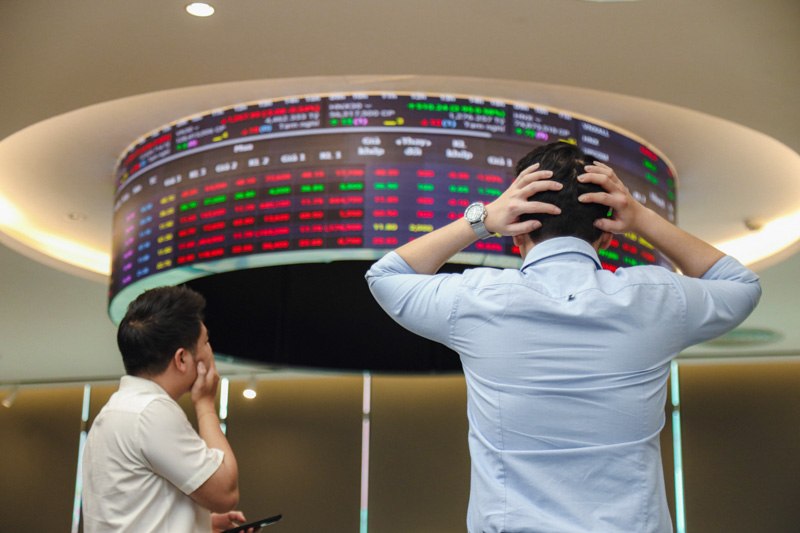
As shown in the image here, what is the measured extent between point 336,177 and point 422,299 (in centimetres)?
153

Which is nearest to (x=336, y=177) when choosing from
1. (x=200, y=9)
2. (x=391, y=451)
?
(x=200, y=9)

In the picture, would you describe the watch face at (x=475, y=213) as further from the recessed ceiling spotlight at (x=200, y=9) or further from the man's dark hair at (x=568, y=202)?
the recessed ceiling spotlight at (x=200, y=9)

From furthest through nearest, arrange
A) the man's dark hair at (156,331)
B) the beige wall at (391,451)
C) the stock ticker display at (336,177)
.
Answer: the beige wall at (391,451) → the stock ticker display at (336,177) → the man's dark hair at (156,331)

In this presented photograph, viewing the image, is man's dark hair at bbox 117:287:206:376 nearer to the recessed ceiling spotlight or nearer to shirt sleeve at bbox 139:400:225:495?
shirt sleeve at bbox 139:400:225:495

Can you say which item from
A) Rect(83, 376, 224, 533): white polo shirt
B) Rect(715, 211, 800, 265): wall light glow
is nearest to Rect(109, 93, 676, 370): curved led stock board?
Rect(83, 376, 224, 533): white polo shirt

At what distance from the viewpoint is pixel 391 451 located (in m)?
7.77

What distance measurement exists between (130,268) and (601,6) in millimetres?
1750

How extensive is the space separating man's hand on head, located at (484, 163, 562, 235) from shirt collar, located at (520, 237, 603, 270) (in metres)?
0.03

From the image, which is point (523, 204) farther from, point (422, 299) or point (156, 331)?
point (156, 331)

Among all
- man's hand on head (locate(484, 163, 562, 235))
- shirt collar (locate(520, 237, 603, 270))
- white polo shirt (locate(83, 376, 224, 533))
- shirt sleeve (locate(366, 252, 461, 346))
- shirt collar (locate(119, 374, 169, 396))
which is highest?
man's hand on head (locate(484, 163, 562, 235))

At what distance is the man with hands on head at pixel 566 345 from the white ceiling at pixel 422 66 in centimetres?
125

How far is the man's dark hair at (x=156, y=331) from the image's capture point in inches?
66.3

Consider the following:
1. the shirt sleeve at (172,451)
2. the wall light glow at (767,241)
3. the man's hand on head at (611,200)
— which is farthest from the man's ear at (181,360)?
the wall light glow at (767,241)

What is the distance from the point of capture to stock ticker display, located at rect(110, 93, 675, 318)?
2.69 metres
